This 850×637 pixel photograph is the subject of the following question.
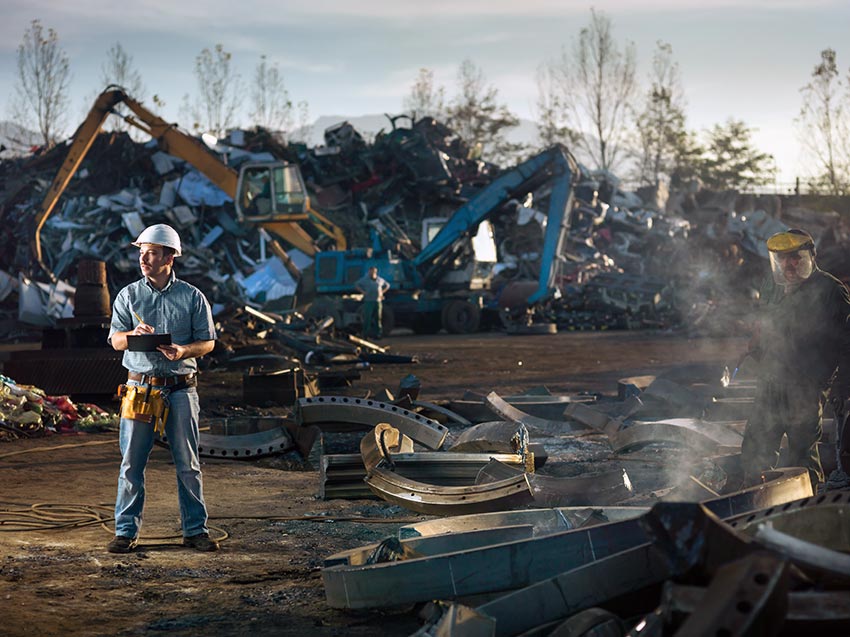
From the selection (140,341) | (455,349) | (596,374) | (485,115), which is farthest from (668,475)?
(485,115)

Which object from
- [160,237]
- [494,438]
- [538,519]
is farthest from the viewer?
[494,438]

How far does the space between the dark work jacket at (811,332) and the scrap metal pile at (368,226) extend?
72.9 ft

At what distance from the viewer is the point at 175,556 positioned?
6.02 meters

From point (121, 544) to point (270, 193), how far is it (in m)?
19.3

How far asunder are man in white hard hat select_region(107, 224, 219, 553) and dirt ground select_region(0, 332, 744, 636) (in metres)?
0.24

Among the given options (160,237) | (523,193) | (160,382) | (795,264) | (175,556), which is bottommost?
(175,556)

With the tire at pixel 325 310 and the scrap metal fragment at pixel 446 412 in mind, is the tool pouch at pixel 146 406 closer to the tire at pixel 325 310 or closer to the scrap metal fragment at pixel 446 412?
the scrap metal fragment at pixel 446 412

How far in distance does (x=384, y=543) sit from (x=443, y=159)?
1311 inches

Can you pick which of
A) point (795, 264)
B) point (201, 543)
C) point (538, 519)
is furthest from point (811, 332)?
point (201, 543)

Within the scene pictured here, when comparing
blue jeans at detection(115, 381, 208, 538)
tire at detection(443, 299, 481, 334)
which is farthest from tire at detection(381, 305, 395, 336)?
blue jeans at detection(115, 381, 208, 538)

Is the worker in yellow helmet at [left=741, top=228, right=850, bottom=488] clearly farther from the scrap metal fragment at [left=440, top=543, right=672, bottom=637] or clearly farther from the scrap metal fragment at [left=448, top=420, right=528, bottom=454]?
the scrap metal fragment at [left=440, top=543, right=672, bottom=637]

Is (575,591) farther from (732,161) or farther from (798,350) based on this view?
(732,161)

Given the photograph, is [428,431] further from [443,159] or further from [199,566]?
[443,159]

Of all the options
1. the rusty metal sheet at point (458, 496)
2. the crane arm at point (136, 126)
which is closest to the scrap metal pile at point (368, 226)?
the crane arm at point (136, 126)
